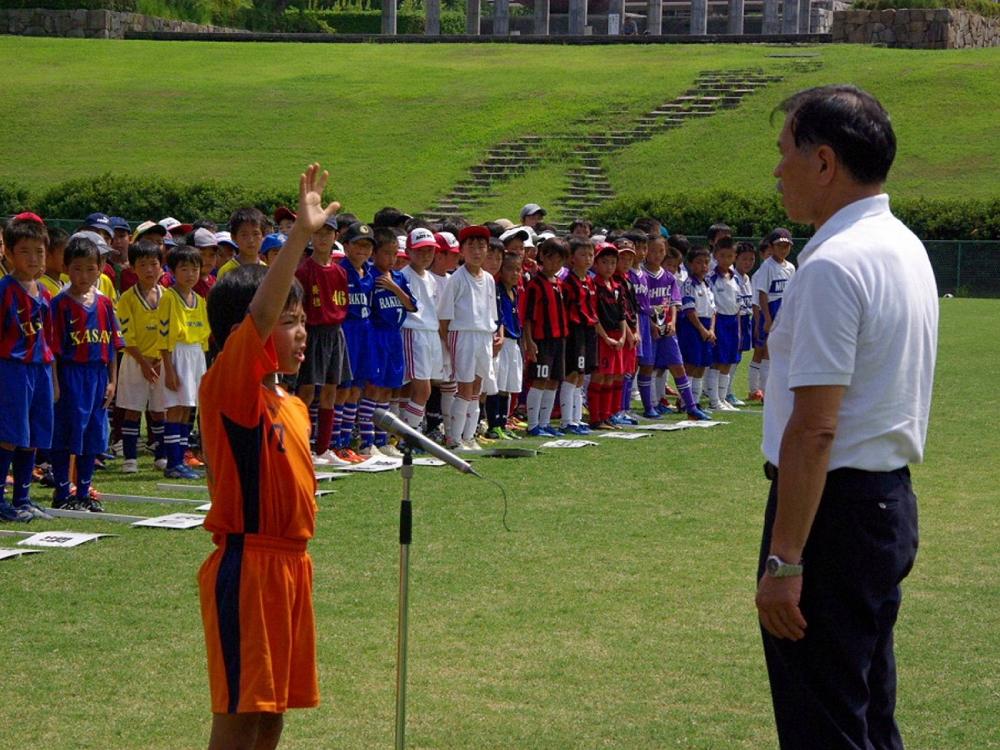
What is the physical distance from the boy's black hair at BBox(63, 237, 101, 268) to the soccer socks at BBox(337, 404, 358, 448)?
3080 mm

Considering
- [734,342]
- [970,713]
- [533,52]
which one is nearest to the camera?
[970,713]

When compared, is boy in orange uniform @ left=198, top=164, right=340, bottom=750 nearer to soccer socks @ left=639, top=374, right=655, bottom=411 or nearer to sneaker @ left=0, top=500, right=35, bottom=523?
sneaker @ left=0, top=500, right=35, bottom=523

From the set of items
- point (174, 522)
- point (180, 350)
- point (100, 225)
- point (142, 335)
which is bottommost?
point (174, 522)

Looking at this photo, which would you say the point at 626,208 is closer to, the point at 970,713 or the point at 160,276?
the point at 160,276

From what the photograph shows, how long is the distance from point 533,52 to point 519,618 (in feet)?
168

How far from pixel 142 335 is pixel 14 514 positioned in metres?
2.29

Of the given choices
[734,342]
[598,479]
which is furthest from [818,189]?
[734,342]

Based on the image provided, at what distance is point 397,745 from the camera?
14.3 ft

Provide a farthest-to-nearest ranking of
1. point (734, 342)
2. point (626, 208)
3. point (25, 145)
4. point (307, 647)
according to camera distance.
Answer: point (25, 145), point (626, 208), point (734, 342), point (307, 647)

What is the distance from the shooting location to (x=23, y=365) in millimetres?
9422

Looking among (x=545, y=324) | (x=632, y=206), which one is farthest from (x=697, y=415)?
(x=632, y=206)

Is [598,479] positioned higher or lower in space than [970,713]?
lower

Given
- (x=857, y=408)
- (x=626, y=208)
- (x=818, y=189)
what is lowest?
(x=626, y=208)

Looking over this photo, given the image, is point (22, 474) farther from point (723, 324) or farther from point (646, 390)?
point (723, 324)
